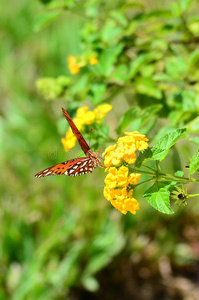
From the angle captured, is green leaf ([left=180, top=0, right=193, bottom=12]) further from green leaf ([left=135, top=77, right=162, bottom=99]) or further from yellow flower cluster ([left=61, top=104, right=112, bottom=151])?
yellow flower cluster ([left=61, top=104, right=112, bottom=151])

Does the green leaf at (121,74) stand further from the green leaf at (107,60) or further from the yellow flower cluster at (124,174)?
the yellow flower cluster at (124,174)

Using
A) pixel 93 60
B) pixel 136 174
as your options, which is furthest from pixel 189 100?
pixel 136 174

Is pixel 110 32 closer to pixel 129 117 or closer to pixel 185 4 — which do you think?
pixel 185 4

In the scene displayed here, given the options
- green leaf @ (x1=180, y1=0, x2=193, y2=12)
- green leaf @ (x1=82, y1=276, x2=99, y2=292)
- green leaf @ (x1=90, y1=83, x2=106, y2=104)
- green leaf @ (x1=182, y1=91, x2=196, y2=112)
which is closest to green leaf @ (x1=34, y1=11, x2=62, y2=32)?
green leaf @ (x1=90, y1=83, x2=106, y2=104)

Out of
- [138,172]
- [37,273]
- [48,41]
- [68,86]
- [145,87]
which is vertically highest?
[48,41]

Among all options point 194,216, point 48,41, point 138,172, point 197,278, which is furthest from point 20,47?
point 138,172

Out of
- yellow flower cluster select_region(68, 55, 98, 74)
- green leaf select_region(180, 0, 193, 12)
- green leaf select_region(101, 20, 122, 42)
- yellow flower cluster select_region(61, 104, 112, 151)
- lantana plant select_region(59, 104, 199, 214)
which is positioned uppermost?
green leaf select_region(101, 20, 122, 42)

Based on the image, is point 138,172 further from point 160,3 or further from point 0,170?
point 160,3
